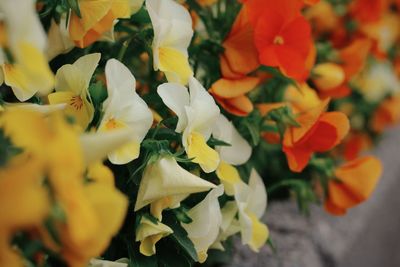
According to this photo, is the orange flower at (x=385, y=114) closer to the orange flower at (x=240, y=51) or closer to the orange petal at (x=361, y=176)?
the orange petal at (x=361, y=176)

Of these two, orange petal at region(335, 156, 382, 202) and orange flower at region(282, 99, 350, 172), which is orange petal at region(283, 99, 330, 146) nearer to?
orange flower at region(282, 99, 350, 172)

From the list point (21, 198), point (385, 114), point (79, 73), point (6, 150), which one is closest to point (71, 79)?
point (79, 73)

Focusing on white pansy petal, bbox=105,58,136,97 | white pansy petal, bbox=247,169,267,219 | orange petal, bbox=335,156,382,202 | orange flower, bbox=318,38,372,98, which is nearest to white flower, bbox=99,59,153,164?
white pansy petal, bbox=105,58,136,97

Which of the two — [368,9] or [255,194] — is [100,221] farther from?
[368,9]

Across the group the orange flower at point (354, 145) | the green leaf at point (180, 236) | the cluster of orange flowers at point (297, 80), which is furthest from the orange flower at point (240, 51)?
the orange flower at point (354, 145)

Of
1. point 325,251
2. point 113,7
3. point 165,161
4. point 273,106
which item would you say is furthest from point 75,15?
point 325,251
